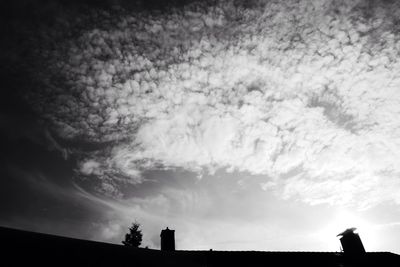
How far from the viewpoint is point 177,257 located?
8.83 m

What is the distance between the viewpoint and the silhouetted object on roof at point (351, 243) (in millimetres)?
16492

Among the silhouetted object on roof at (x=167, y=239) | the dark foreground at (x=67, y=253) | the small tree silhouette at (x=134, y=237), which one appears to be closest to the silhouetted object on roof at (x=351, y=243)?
the silhouetted object on roof at (x=167, y=239)

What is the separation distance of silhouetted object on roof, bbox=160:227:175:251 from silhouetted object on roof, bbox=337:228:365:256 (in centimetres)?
1089

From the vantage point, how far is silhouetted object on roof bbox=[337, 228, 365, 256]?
16.5 metres

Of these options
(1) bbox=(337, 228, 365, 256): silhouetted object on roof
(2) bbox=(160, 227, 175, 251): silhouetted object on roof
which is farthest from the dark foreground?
(1) bbox=(337, 228, 365, 256): silhouetted object on roof

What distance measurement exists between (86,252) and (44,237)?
105 centimetres

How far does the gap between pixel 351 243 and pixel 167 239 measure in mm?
11673

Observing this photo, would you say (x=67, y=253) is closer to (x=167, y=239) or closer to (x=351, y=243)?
(x=167, y=239)

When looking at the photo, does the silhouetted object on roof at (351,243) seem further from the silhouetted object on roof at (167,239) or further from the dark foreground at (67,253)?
the dark foreground at (67,253)

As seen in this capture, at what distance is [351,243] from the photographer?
1675 cm

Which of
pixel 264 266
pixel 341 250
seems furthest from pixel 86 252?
pixel 341 250

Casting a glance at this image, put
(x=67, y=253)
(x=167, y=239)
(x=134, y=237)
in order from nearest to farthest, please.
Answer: (x=67, y=253) → (x=167, y=239) → (x=134, y=237)

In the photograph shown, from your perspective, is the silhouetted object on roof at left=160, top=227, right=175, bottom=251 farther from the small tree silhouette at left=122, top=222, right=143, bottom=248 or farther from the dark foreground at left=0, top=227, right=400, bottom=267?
the small tree silhouette at left=122, top=222, right=143, bottom=248

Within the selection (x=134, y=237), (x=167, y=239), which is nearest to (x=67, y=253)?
(x=167, y=239)
